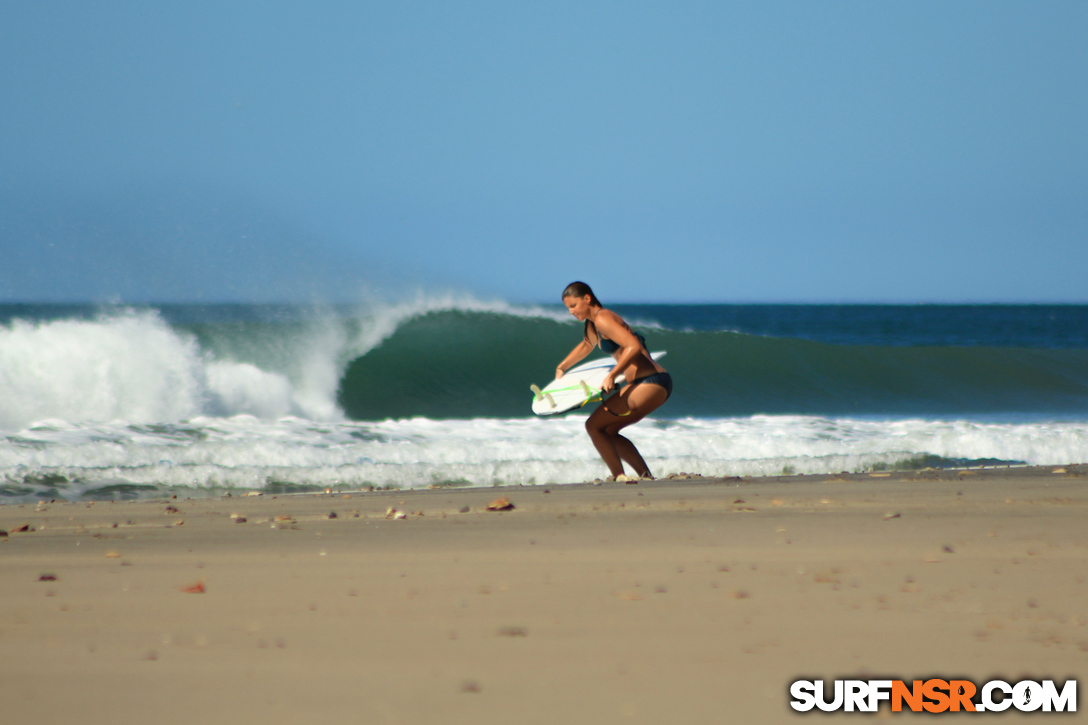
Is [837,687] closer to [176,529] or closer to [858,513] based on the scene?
[858,513]

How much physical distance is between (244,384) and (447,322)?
636cm

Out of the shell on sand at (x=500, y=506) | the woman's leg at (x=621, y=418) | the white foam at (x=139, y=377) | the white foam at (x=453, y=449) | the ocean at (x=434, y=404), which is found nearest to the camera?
the shell on sand at (x=500, y=506)

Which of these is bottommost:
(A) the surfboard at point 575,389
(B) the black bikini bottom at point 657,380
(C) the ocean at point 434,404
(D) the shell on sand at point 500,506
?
(D) the shell on sand at point 500,506

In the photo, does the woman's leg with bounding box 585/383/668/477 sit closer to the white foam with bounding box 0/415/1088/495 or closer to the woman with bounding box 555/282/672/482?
the woman with bounding box 555/282/672/482

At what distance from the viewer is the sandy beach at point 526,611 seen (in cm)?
187

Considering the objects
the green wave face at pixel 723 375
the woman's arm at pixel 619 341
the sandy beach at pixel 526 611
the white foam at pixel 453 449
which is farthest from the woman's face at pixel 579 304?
the green wave face at pixel 723 375

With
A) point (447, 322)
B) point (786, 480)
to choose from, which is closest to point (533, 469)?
point (786, 480)

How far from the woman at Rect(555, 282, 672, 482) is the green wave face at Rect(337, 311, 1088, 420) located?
7650mm

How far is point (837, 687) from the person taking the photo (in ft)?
6.26

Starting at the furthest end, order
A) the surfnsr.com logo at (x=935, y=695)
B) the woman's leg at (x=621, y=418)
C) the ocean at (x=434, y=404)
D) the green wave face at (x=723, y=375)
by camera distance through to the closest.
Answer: the green wave face at (x=723, y=375), the ocean at (x=434, y=404), the woman's leg at (x=621, y=418), the surfnsr.com logo at (x=935, y=695)

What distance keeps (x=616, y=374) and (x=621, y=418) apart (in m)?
0.37

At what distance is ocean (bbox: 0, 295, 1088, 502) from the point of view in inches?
295

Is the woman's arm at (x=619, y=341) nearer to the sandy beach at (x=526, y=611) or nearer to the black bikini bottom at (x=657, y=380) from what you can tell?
the black bikini bottom at (x=657, y=380)

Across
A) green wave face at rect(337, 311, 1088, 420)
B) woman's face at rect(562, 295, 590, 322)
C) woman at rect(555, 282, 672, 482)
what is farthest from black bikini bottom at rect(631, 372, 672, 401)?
green wave face at rect(337, 311, 1088, 420)
